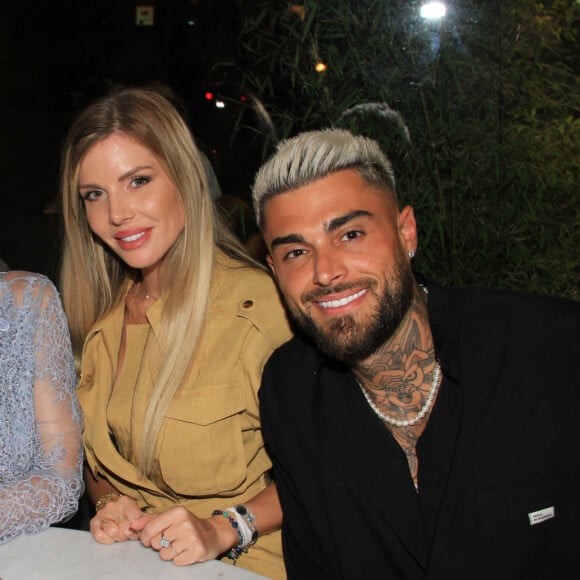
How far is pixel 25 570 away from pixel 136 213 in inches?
36.9

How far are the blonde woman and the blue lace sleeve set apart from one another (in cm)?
18

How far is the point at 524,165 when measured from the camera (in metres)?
2.37

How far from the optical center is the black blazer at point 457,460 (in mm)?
1385

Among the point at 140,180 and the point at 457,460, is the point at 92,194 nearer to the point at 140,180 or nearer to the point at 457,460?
the point at 140,180

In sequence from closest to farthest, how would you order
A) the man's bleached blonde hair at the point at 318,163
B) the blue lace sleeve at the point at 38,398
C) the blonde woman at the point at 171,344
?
the man's bleached blonde hair at the point at 318,163 < the blue lace sleeve at the point at 38,398 < the blonde woman at the point at 171,344

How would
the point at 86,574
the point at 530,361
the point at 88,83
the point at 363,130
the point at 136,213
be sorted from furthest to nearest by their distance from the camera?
1. the point at 88,83
2. the point at 363,130
3. the point at 136,213
4. the point at 530,361
5. the point at 86,574

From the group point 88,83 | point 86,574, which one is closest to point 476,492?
point 86,574

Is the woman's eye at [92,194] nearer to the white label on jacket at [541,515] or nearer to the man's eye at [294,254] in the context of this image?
the man's eye at [294,254]

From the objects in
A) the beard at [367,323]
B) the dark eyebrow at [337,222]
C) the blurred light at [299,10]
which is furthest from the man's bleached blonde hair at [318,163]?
the blurred light at [299,10]

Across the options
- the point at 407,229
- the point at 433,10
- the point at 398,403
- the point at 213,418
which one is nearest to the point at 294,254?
the point at 407,229

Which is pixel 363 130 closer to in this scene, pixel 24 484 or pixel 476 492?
pixel 476 492

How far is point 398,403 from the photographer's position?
5.22 feet

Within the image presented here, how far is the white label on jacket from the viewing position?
1.38m

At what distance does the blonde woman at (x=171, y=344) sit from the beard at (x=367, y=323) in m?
0.37
